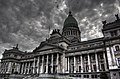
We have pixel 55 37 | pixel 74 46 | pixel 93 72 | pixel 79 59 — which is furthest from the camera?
pixel 55 37

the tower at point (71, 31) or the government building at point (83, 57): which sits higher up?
the tower at point (71, 31)

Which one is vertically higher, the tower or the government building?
the tower

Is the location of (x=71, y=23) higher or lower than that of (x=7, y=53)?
higher

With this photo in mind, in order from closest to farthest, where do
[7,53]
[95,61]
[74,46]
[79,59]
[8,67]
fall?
[95,61], [79,59], [74,46], [8,67], [7,53]

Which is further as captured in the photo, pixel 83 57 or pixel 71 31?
Answer: pixel 71 31

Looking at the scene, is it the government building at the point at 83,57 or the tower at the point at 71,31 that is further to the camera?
the tower at the point at 71,31

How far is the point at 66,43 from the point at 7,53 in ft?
157

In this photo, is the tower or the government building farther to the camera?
the tower

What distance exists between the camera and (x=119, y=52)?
37469 millimetres

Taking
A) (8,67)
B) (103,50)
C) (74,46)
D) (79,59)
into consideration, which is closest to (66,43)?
(74,46)

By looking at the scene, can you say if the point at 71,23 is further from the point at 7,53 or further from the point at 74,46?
the point at 7,53

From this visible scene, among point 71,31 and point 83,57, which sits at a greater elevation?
point 71,31

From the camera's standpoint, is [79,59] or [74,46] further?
[74,46]

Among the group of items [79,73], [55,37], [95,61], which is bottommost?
[79,73]
